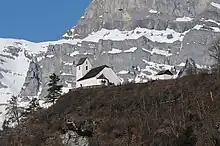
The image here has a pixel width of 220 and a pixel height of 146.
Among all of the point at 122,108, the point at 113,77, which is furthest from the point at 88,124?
the point at 113,77

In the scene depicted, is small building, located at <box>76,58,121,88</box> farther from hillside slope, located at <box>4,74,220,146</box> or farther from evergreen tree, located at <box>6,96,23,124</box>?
hillside slope, located at <box>4,74,220,146</box>

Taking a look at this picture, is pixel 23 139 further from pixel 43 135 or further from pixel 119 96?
pixel 119 96

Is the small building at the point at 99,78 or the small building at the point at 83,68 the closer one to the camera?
the small building at the point at 99,78

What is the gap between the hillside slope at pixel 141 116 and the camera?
113 ft

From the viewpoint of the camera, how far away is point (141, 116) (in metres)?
40.2

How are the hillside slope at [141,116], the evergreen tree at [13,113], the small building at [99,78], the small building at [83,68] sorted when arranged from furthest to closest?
1. the small building at [83,68]
2. the small building at [99,78]
3. the evergreen tree at [13,113]
4. the hillside slope at [141,116]

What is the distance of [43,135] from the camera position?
44.8 m

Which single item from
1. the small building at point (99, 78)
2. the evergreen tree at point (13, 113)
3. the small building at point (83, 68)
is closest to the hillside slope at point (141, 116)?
the evergreen tree at point (13, 113)

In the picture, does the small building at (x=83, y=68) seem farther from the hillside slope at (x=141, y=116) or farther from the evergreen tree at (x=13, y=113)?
the hillside slope at (x=141, y=116)

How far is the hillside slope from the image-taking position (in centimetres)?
3441

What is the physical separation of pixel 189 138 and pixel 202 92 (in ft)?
22.1

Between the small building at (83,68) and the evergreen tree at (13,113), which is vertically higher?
the small building at (83,68)

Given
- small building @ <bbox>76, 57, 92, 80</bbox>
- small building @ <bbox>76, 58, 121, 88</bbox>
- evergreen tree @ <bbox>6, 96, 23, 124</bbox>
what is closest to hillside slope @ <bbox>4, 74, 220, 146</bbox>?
evergreen tree @ <bbox>6, 96, 23, 124</bbox>

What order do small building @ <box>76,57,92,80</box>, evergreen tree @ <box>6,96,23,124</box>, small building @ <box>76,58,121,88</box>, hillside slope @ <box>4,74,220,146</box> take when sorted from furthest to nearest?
small building @ <box>76,57,92,80</box>
small building @ <box>76,58,121,88</box>
evergreen tree @ <box>6,96,23,124</box>
hillside slope @ <box>4,74,220,146</box>
